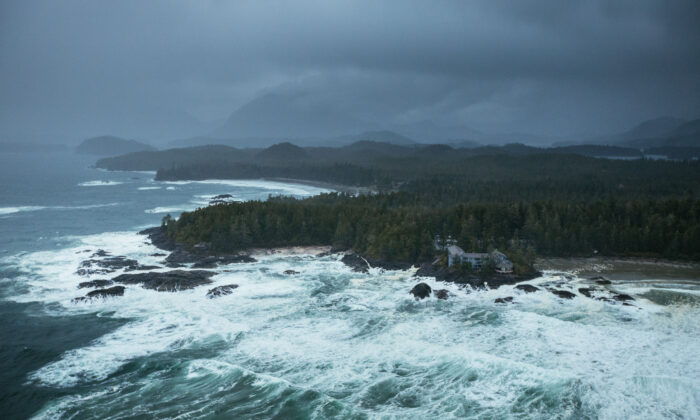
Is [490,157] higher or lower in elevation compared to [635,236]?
higher

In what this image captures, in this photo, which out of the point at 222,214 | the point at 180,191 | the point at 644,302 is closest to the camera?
the point at 644,302

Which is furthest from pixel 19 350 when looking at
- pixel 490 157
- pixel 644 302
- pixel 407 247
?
pixel 490 157

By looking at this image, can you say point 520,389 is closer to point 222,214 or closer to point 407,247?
point 407,247

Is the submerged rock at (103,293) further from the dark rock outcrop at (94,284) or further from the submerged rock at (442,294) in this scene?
the submerged rock at (442,294)

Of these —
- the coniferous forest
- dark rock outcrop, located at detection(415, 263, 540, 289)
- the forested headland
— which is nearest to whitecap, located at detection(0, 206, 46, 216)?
the forested headland

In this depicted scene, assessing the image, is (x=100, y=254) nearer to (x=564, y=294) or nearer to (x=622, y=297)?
(x=564, y=294)
